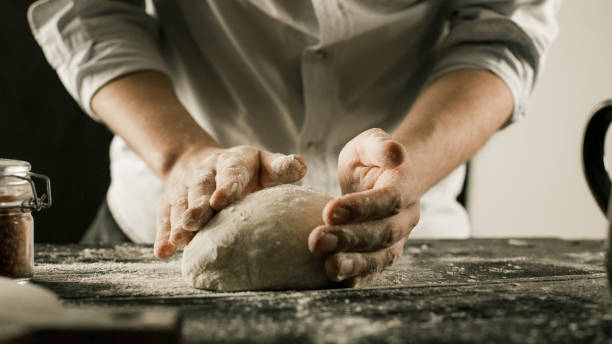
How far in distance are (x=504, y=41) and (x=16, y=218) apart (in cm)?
120

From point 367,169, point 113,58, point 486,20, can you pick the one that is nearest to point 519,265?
point 367,169

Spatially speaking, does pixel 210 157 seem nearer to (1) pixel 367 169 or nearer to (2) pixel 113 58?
(1) pixel 367 169

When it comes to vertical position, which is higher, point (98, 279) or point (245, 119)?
point (245, 119)

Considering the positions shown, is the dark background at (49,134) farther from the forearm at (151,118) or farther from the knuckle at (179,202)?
the knuckle at (179,202)

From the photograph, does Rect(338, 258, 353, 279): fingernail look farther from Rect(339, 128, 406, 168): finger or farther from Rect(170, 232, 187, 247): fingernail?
Rect(170, 232, 187, 247): fingernail

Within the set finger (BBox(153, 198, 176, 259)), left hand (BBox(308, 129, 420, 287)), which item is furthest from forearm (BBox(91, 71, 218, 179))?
left hand (BBox(308, 129, 420, 287))

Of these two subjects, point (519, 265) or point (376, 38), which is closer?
point (519, 265)

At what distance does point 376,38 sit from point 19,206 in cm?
97

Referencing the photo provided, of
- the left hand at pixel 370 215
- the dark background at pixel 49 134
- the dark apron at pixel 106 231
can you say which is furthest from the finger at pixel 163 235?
the dark background at pixel 49 134

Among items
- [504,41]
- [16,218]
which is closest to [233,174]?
[16,218]

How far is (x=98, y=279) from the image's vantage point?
913 millimetres

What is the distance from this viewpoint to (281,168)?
3.18 feet

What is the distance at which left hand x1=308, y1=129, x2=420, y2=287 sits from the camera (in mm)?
794

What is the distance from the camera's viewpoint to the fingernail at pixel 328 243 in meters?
0.79
